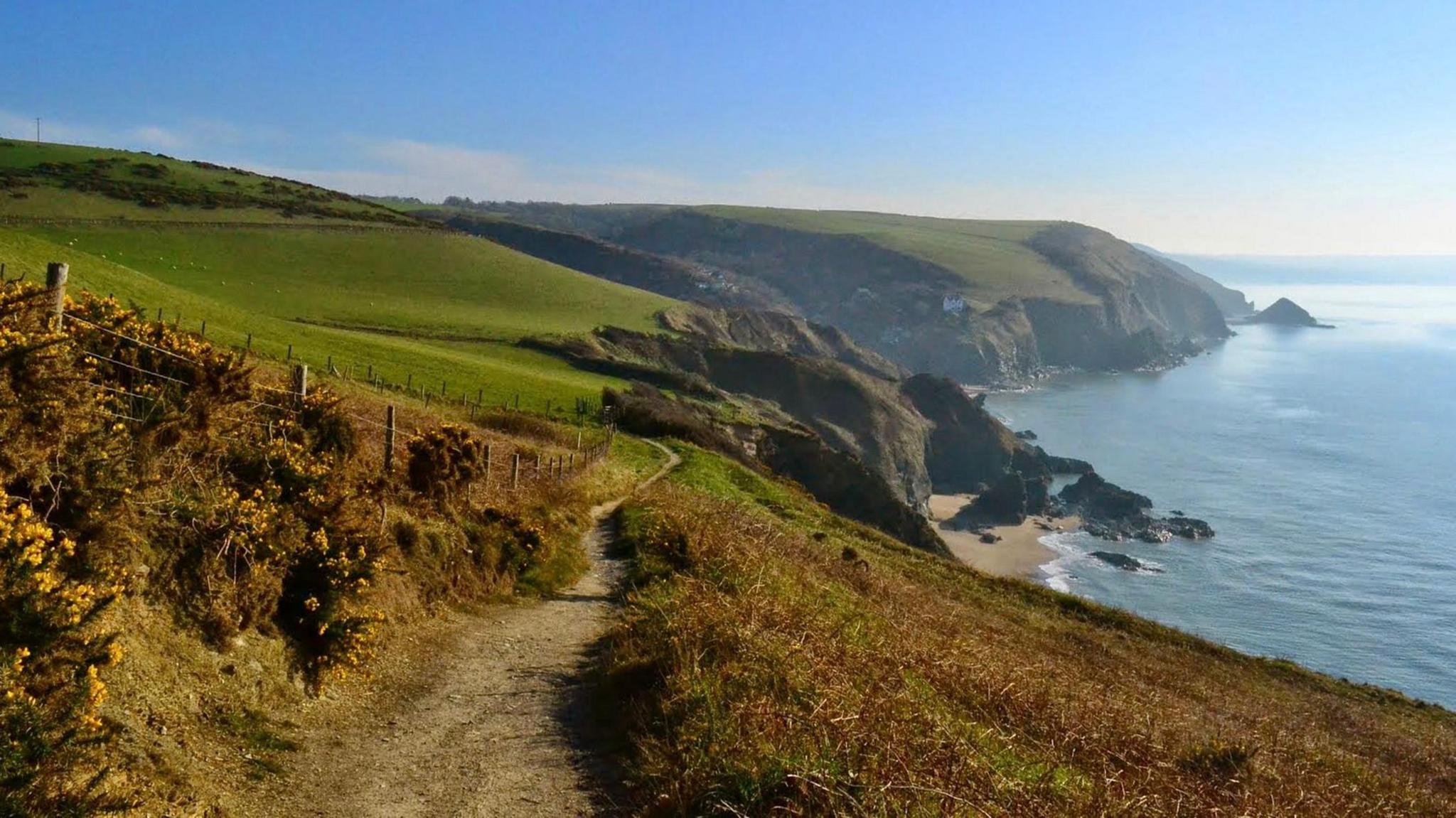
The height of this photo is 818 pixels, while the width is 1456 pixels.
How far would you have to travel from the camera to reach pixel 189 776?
6.93 metres

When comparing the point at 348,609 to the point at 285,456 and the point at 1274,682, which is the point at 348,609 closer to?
the point at 285,456

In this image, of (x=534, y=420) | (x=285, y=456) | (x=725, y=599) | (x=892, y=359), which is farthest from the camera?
(x=892, y=359)

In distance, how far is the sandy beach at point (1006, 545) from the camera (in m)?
64.2

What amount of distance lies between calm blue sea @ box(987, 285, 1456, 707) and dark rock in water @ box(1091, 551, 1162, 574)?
1045 millimetres

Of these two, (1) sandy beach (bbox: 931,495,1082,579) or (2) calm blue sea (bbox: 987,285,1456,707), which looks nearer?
(2) calm blue sea (bbox: 987,285,1456,707)

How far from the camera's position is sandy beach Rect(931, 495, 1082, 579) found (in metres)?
64.2

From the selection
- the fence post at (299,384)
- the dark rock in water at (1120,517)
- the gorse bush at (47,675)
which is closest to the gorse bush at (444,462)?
the fence post at (299,384)

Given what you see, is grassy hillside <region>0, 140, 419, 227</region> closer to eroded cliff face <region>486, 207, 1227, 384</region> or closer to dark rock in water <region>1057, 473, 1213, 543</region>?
eroded cliff face <region>486, 207, 1227, 384</region>

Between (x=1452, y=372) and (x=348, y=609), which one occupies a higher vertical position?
(x=1452, y=372)

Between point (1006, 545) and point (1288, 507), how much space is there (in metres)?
28.3

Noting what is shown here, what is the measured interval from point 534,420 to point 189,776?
107ft

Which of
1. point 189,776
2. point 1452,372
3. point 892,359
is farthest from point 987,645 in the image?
point 1452,372

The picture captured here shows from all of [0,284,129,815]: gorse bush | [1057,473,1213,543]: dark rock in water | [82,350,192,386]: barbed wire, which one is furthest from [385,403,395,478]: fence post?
[1057,473,1213,543]: dark rock in water

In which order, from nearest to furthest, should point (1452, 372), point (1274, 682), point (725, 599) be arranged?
point (725, 599) → point (1274, 682) → point (1452, 372)
